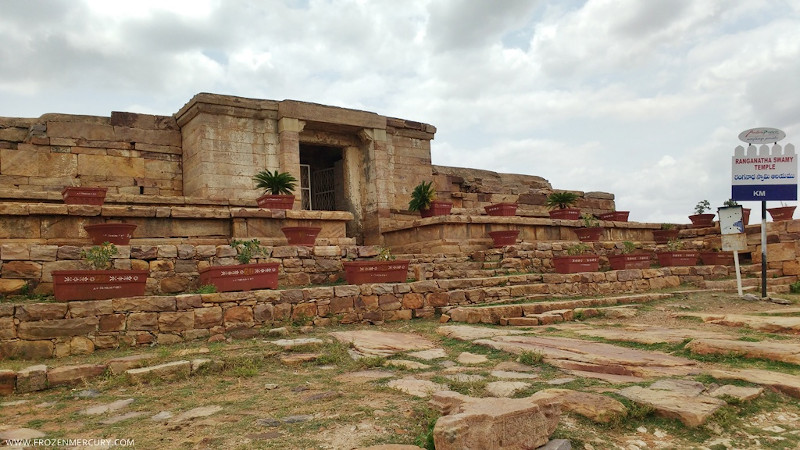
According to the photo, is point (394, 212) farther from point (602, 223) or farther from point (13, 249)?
point (13, 249)

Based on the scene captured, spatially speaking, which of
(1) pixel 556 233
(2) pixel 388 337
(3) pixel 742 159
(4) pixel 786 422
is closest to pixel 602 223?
(1) pixel 556 233

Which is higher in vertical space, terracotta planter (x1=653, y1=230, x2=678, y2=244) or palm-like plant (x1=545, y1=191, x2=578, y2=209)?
palm-like plant (x1=545, y1=191, x2=578, y2=209)

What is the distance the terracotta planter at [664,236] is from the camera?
16062 mm

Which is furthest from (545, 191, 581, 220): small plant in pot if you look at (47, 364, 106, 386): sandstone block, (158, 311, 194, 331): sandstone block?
(47, 364, 106, 386): sandstone block

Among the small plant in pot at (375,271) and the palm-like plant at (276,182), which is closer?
the small plant in pot at (375,271)

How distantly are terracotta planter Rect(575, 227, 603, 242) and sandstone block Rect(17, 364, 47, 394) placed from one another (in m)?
12.4

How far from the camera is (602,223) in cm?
1537

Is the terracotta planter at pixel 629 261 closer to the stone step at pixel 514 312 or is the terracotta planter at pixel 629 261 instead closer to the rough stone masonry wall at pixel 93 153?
the stone step at pixel 514 312

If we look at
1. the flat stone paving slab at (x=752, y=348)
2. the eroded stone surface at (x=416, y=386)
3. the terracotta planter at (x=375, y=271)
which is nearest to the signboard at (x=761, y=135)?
the flat stone paving slab at (x=752, y=348)

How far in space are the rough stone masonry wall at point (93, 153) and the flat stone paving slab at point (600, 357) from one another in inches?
374

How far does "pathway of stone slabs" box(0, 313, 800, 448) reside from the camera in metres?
3.62

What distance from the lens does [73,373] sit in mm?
4926

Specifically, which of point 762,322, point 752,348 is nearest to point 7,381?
point 752,348

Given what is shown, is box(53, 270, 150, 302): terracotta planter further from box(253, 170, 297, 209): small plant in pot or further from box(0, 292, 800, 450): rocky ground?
box(253, 170, 297, 209): small plant in pot
